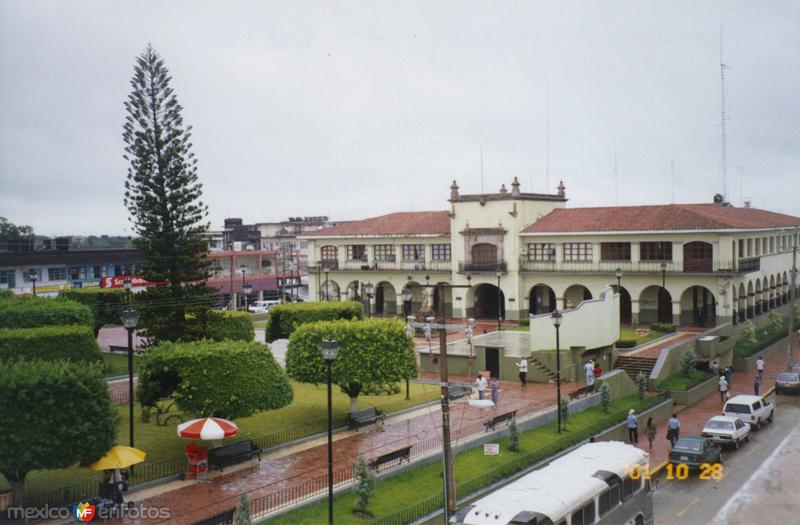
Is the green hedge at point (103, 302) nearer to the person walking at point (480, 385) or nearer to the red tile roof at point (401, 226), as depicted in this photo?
the person walking at point (480, 385)

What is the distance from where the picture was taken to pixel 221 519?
1443 centimetres

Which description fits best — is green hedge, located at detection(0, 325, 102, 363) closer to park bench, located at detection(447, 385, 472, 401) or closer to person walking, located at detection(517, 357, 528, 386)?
park bench, located at detection(447, 385, 472, 401)

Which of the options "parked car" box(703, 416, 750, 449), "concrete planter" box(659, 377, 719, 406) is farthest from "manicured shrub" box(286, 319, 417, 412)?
"concrete planter" box(659, 377, 719, 406)

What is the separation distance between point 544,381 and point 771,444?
860 cm

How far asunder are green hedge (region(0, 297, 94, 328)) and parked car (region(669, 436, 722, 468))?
21.3 m

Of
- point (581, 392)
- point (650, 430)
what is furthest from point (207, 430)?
point (581, 392)

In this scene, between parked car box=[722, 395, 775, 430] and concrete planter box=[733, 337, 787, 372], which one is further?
concrete planter box=[733, 337, 787, 372]

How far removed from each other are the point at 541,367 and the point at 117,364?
18.2 meters

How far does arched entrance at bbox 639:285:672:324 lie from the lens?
44.8 m

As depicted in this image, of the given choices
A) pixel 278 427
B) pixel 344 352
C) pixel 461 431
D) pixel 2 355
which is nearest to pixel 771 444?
pixel 461 431

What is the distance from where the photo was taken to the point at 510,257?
155ft

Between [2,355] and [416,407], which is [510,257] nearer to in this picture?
[416,407]

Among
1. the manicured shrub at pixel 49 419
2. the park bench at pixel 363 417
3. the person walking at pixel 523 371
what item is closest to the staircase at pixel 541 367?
the person walking at pixel 523 371

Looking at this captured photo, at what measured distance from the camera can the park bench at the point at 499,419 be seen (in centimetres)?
2283
